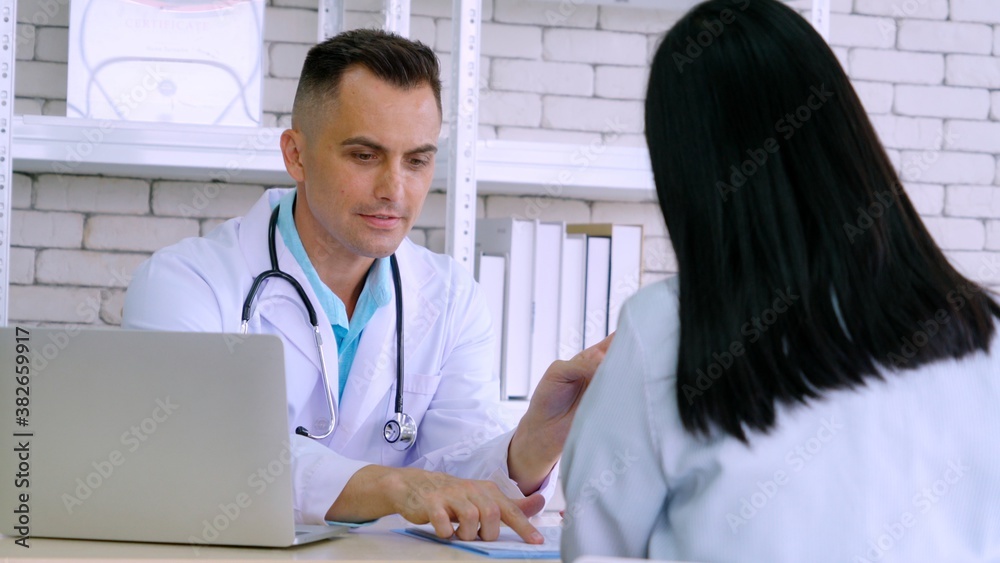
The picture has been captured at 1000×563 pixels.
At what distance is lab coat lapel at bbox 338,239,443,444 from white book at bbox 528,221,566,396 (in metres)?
0.45

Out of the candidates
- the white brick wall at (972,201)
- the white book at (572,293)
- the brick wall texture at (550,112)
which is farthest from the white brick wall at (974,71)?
the white book at (572,293)

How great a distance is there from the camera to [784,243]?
2.83 ft

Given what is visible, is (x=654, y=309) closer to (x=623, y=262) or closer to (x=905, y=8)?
(x=623, y=262)

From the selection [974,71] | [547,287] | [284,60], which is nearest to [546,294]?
[547,287]

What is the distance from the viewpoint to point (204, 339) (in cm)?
99

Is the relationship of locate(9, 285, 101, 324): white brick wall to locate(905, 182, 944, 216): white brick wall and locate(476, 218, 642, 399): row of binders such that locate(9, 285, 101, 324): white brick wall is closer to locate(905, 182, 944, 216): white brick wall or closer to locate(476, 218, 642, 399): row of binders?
locate(476, 218, 642, 399): row of binders

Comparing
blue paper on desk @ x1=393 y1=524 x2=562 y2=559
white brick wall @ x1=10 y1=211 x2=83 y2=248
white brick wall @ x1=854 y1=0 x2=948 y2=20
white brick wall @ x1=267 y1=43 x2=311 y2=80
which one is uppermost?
white brick wall @ x1=854 y1=0 x2=948 y2=20

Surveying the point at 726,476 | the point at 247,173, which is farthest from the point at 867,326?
the point at 247,173

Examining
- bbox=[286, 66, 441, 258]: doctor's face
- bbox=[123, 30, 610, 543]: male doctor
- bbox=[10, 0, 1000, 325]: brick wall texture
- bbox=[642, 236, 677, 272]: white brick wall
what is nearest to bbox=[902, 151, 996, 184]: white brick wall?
bbox=[10, 0, 1000, 325]: brick wall texture

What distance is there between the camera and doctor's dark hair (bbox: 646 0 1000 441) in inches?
33.3

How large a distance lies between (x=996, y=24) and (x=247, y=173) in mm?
1953

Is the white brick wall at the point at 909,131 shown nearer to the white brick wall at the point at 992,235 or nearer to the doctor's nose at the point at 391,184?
the white brick wall at the point at 992,235

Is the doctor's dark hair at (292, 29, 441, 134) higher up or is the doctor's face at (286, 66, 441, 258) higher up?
the doctor's dark hair at (292, 29, 441, 134)

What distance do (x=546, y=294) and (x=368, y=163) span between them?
0.62m
